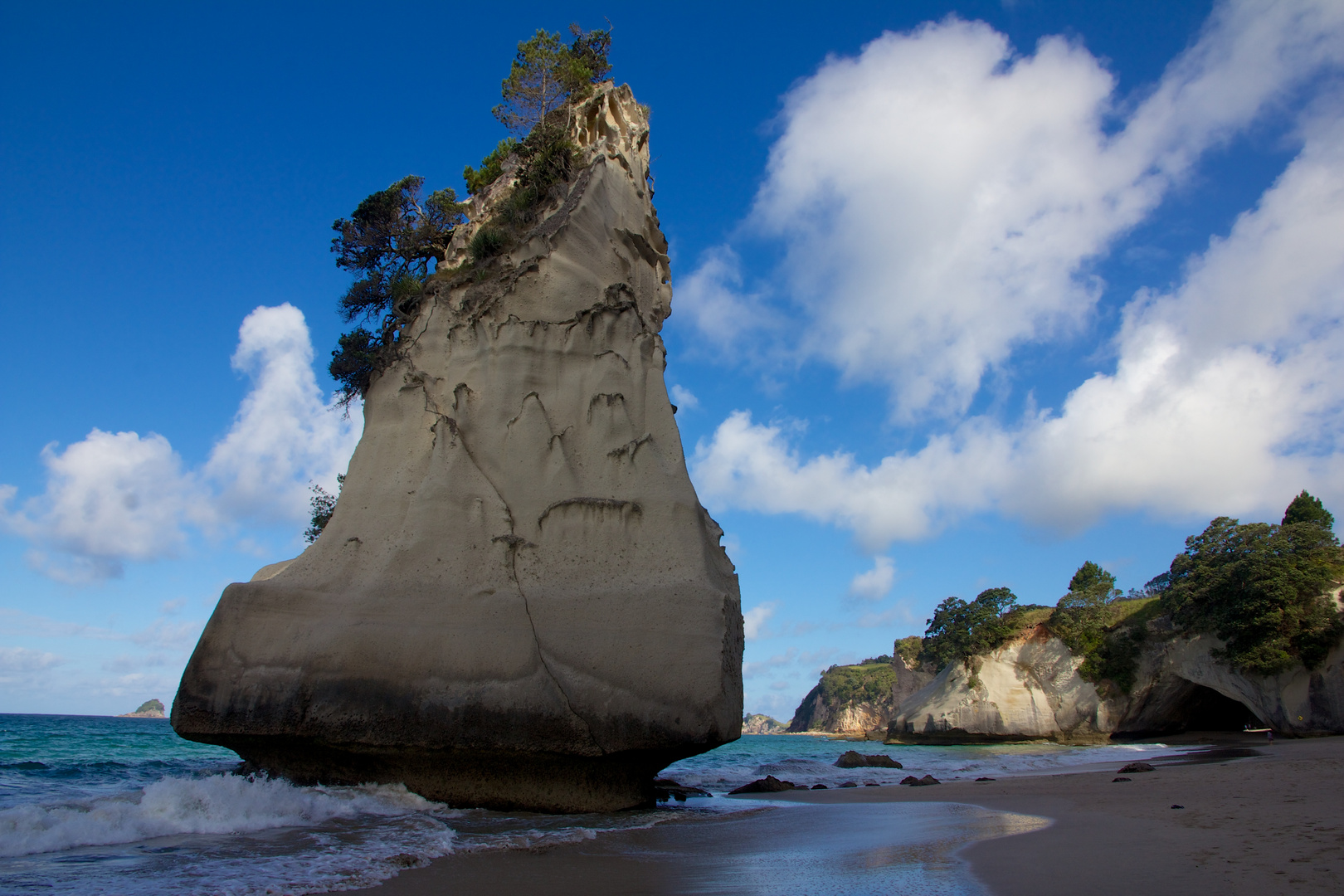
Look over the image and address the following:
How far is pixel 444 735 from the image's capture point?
26.3ft

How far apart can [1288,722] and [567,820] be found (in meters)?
31.5

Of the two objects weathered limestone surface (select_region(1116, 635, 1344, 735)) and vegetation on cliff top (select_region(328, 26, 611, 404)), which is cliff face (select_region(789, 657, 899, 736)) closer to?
weathered limestone surface (select_region(1116, 635, 1344, 735))

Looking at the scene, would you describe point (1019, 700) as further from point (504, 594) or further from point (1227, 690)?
point (504, 594)

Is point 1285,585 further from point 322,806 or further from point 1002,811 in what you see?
point 322,806

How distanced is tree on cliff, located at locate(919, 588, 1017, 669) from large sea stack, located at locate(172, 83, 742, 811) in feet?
118

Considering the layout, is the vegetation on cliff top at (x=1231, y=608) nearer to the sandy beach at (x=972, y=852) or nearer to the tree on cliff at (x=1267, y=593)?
Answer: the tree on cliff at (x=1267, y=593)

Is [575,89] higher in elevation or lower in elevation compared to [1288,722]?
higher

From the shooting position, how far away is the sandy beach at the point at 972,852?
446 centimetres

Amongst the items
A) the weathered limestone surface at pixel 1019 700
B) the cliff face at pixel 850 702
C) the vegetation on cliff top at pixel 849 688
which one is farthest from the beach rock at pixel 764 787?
the vegetation on cliff top at pixel 849 688

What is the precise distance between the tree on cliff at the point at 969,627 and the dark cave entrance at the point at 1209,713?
27.2 feet

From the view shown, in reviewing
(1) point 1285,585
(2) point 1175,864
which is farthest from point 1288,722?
(2) point 1175,864

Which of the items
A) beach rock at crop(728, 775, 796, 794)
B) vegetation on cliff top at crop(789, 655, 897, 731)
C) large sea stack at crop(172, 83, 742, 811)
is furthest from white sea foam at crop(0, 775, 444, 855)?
vegetation on cliff top at crop(789, 655, 897, 731)

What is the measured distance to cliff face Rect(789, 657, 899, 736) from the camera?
10588 centimetres

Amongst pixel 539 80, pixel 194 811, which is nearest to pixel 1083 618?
pixel 539 80
